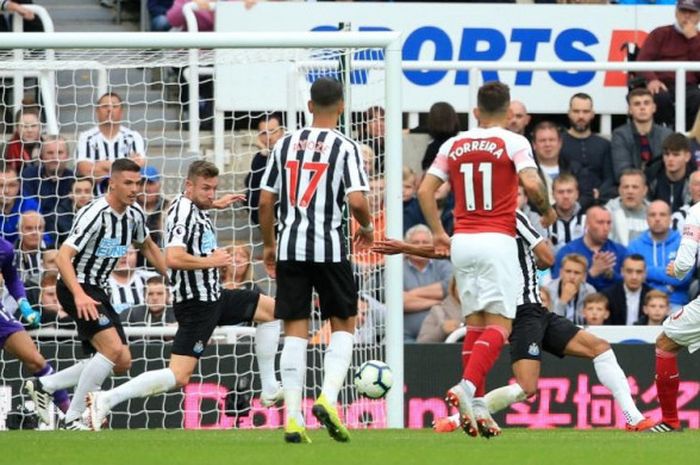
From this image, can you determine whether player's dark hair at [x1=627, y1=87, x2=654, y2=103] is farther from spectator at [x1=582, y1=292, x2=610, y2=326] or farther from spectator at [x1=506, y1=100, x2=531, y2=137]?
spectator at [x1=582, y1=292, x2=610, y2=326]

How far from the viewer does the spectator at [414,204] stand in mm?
16156

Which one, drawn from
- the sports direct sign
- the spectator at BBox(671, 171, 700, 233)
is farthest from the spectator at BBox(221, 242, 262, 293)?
the spectator at BBox(671, 171, 700, 233)

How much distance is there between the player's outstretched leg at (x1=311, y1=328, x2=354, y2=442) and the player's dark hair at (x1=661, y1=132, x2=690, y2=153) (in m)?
6.35

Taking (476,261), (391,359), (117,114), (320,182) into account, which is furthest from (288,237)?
(117,114)

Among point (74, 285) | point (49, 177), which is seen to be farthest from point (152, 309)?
point (74, 285)

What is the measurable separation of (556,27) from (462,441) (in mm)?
7693

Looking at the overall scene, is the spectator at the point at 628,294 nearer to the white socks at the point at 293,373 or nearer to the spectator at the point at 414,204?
the spectator at the point at 414,204

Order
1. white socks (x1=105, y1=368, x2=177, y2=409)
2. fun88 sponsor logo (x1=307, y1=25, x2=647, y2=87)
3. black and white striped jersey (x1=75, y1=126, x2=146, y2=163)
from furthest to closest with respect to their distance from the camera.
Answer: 1. fun88 sponsor logo (x1=307, y1=25, x2=647, y2=87)
2. black and white striped jersey (x1=75, y1=126, x2=146, y2=163)
3. white socks (x1=105, y1=368, x2=177, y2=409)

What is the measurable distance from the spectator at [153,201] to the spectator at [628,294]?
12.7ft

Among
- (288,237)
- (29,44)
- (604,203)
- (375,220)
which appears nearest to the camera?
(288,237)

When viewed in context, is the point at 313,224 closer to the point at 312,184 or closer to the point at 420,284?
the point at 312,184

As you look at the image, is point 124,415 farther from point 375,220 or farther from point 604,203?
Answer: point 604,203

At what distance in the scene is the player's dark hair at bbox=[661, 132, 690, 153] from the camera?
16.4 metres

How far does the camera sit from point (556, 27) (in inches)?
701
